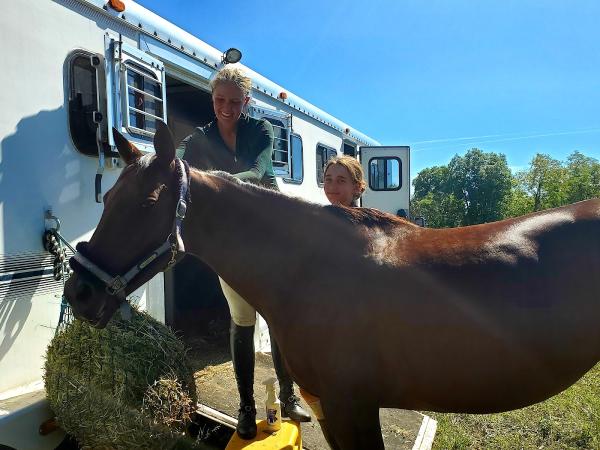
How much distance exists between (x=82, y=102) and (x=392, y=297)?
2.44 m

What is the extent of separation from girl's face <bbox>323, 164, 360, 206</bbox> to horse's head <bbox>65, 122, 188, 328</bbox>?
5.39 ft

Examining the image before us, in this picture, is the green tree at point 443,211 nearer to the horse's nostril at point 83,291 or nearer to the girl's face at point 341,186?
the girl's face at point 341,186

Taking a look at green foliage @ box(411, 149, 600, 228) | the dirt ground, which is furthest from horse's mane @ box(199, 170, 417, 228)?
green foliage @ box(411, 149, 600, 228)

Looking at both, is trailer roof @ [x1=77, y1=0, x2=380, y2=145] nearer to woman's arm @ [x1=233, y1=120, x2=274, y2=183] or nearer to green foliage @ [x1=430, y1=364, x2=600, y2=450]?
woman's arm @ [x1=233, y1=120, x2=274, y2=183]

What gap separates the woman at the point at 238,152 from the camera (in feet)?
8.00

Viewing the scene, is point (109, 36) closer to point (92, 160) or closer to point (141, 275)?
point (92, 160)

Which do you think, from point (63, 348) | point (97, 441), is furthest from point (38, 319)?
point (97, 441)

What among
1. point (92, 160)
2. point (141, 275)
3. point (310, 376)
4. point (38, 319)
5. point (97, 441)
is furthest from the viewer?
point (92, 160)

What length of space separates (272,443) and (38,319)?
1.62m

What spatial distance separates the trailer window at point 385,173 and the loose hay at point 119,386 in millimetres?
7003

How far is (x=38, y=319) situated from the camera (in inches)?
103

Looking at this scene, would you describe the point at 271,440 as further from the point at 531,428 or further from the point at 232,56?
the point at 232,56

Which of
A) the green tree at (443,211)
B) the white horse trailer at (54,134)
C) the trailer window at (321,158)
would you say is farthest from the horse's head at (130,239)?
the green tree at (443,211)

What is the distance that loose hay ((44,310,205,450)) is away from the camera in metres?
2.37
